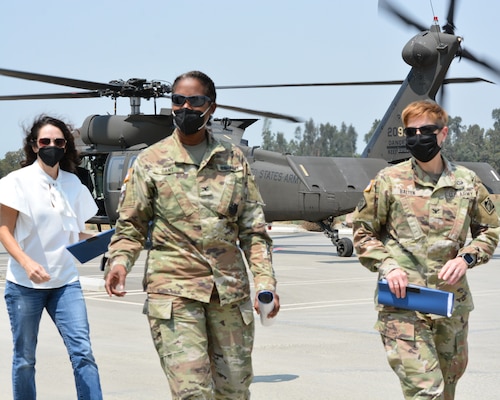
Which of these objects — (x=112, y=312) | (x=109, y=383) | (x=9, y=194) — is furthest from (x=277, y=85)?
(x=9, y=194)

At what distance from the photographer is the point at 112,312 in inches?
432

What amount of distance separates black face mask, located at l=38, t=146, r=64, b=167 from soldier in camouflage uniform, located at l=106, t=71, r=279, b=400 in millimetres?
1092

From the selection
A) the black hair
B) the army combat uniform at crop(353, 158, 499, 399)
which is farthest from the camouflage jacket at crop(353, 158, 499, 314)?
the black hair

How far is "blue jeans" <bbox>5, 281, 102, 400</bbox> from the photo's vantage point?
16.9 ft

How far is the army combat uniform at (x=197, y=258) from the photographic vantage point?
4.30 meters

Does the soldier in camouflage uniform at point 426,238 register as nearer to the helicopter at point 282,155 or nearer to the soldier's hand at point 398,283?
the soldier's hand at point 398,283

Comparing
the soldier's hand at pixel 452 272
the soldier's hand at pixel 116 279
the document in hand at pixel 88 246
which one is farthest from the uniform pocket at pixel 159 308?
the soldier's hand at pixel 452 272

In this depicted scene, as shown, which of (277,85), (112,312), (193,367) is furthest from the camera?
(277,85)

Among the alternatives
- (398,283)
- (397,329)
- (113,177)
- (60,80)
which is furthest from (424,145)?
(113,177)

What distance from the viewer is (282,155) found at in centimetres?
2152

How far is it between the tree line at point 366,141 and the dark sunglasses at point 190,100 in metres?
106

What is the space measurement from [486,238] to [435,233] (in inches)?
11.9

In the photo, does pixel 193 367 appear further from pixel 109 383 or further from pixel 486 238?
pixel 109 383

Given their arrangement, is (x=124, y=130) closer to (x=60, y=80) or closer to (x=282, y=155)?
(x=60, y=80)
